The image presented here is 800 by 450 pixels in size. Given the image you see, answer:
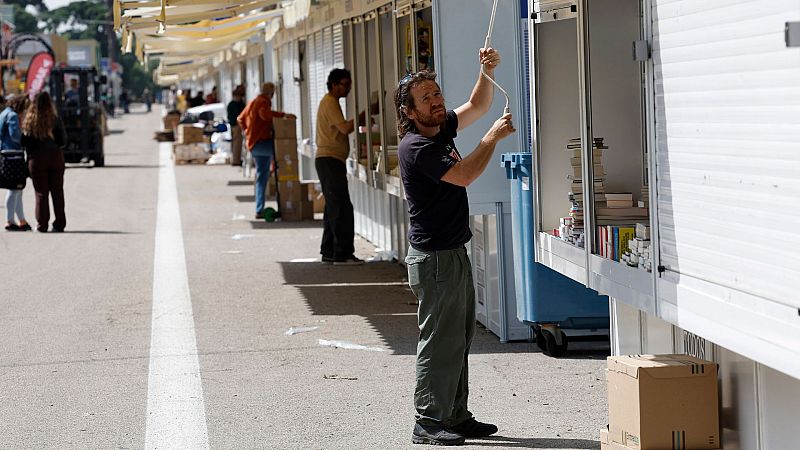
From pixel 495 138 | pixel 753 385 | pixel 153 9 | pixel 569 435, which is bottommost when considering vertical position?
pixel 569 435

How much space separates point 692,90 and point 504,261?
Answer: 14.1 ft

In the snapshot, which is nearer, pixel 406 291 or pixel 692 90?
pixel 692 90

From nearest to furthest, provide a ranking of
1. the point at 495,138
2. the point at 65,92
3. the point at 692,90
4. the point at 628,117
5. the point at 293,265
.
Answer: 1. the point at 692,90
2. the point at 495,138
3. the point at 628,117
4. the point at 293,265
5. the point at 65,92

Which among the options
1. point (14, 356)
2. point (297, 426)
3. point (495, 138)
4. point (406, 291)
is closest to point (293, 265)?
point (406, 291)

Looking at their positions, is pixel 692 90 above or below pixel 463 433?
above

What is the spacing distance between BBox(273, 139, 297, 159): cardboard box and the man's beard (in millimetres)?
11518

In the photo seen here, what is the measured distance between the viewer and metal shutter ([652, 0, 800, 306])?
422 cm

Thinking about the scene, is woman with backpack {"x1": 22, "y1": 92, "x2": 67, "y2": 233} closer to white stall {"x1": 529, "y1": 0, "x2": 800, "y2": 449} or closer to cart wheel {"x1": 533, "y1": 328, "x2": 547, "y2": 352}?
cart wheel {"x1": 533, "y1": 328, "x2": 547, "y2": 352}

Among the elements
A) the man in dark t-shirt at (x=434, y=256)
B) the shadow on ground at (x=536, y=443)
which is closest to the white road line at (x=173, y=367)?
the man in dark t-shirt at (x=434, y=256)

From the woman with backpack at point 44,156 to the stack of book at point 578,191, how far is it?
11.3 meters

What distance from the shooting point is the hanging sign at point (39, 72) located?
129 feet

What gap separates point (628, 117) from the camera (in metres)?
7.04

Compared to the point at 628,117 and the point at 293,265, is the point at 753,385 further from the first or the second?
the point at 293,265

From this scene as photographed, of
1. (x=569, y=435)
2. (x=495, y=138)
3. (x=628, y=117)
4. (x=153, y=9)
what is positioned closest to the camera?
(x=495, y=138)
